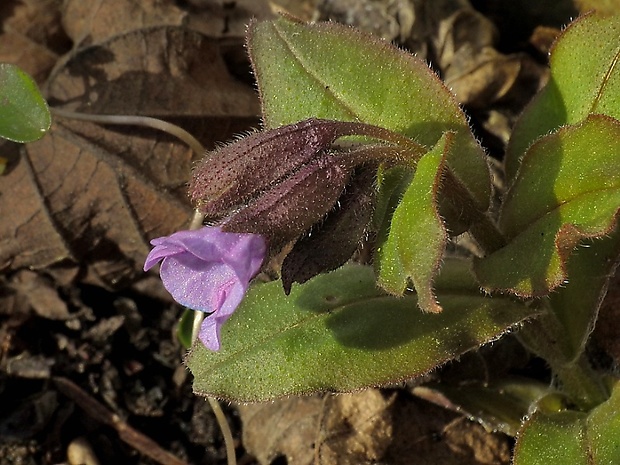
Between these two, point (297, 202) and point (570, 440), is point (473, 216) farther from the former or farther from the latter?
point (570, 440)

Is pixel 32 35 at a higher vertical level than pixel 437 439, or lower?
higher

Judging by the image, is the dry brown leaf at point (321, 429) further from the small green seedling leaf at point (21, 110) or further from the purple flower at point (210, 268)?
the small green seedling leaf at point (21, 110)

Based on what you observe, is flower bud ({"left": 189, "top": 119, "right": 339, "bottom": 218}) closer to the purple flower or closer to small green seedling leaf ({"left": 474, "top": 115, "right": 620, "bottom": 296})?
the purple flower

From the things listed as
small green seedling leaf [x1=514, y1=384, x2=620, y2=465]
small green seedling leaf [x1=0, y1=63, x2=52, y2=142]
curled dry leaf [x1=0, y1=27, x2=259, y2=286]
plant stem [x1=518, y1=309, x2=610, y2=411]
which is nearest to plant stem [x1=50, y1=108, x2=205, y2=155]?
curled dry leaf [x1=0, y1=27, x2=259, y2=286]

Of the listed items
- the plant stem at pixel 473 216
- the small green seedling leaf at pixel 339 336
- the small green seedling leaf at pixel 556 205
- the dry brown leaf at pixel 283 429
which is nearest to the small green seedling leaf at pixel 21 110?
the small green seedling leaf at pixel 339 336

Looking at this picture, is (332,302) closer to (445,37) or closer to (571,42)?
(571,42)

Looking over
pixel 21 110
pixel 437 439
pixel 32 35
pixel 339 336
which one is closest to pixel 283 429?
pixel 437 439
